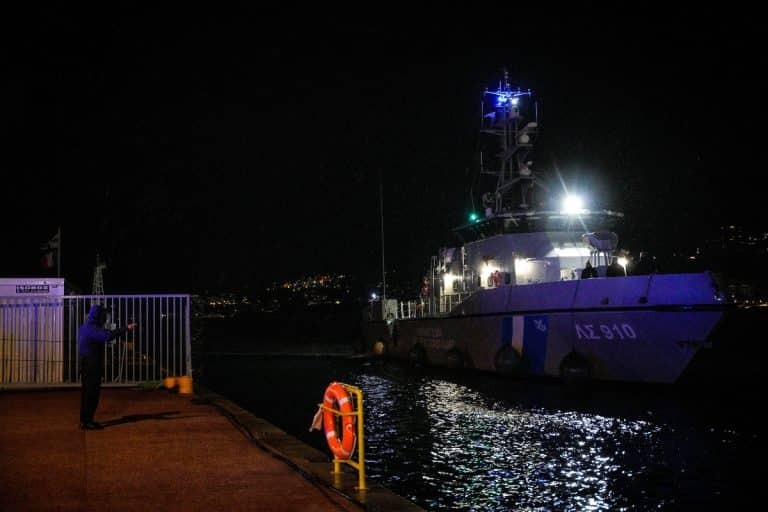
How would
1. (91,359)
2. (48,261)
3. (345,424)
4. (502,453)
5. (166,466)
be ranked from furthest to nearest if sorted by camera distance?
(48,261)
(502,453)
(91,359)
(166,466)
(345,424)

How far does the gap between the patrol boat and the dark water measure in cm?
85

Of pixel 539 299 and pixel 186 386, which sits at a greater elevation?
pixel 539 299

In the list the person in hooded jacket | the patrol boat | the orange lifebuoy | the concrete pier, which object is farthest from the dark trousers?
the patrol boat

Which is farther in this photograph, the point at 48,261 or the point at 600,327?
the point at 600,327

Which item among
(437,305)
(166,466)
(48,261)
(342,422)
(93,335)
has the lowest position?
(166,466)

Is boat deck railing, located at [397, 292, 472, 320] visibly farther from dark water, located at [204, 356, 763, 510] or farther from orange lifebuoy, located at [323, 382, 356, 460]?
orange lifebuoy, located at [323, 382, 356, 460]

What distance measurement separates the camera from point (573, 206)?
22.4 meters

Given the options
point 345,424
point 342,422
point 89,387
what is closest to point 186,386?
point 89,387

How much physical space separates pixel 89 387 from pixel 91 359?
404 mm

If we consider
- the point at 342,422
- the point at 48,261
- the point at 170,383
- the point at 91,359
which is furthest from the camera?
the point at 48,261

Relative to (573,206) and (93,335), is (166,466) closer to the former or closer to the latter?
(93,335)

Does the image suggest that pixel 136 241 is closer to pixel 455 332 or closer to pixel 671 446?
pixel 455 332

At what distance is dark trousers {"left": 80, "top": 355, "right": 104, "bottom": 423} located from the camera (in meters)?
9.47

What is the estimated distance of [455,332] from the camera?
79.0ft
